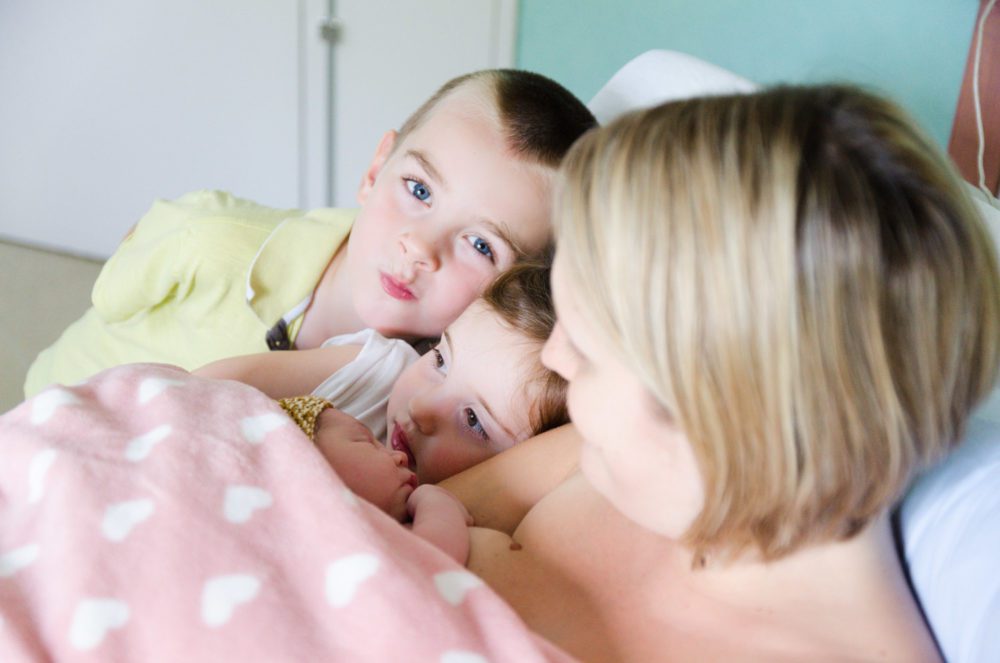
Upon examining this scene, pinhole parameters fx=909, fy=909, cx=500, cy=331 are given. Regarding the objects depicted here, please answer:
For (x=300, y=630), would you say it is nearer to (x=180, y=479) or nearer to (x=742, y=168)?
(x=180, y=479)

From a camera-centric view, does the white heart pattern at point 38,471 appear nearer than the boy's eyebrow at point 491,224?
Yes

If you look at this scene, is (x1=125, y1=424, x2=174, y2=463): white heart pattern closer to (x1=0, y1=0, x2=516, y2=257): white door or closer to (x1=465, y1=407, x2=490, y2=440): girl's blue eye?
(x1=465, y1=407, x2=490, y2=440): girl's blue eye

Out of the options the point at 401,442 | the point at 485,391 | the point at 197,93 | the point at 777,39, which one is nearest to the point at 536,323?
the point at 485,391

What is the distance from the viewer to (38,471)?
0.69 m

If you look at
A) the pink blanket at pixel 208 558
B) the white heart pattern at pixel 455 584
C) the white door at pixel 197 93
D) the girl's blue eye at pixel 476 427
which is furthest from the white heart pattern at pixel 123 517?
the white door at pixel 197 93

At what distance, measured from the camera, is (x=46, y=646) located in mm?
573

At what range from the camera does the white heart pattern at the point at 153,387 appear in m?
0.77

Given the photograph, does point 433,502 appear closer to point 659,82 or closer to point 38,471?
point 38,471

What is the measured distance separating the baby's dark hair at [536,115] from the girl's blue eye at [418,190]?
137 mm

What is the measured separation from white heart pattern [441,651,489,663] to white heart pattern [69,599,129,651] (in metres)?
0.20

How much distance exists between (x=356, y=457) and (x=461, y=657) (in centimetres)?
34

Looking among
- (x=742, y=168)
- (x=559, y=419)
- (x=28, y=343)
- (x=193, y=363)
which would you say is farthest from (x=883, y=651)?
(x=28, y=343)

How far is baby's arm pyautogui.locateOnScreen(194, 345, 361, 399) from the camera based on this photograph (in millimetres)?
1076

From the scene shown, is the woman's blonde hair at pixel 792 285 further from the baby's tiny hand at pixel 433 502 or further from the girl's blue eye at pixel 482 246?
the girl's blue eye at pixel 482 246
